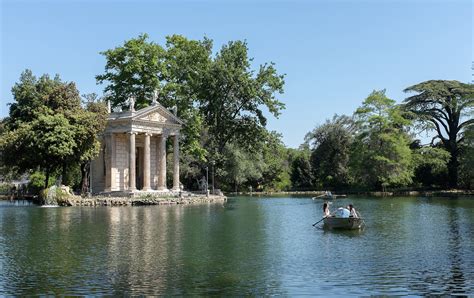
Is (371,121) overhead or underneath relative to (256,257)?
overhead

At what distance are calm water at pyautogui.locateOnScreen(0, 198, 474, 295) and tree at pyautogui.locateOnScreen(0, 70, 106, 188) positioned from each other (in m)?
16.2

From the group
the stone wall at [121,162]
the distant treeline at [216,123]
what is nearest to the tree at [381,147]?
the distant treeline at [216,123]

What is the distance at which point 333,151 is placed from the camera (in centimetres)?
9162

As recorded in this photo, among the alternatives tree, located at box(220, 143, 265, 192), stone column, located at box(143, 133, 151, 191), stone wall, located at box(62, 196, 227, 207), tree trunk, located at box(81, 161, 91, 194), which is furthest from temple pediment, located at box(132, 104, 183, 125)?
tree, located at box(220, 143, 265, 192)

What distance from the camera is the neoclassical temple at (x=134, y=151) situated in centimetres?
5456

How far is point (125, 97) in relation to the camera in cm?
6147

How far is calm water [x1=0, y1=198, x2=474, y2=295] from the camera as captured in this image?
14445 millimetres

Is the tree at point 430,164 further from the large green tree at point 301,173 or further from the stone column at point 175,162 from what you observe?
the stone column at point 175,162

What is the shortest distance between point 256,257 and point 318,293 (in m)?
5.71

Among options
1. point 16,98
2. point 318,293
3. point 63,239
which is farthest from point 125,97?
point 318,293

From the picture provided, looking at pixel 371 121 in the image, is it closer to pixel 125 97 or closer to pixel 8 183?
pixel 125 97

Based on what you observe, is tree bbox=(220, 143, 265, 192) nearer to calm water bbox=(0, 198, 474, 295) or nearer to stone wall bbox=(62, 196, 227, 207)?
stone wall bbox=(62, 196, 227, 207)

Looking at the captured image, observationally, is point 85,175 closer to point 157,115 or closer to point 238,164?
point 157,115

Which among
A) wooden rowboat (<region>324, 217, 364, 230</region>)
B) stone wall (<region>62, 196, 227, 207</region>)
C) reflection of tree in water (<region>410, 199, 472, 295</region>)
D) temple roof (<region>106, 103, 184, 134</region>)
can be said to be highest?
temple roof (<region>106, 103, 184, 134</region>)
